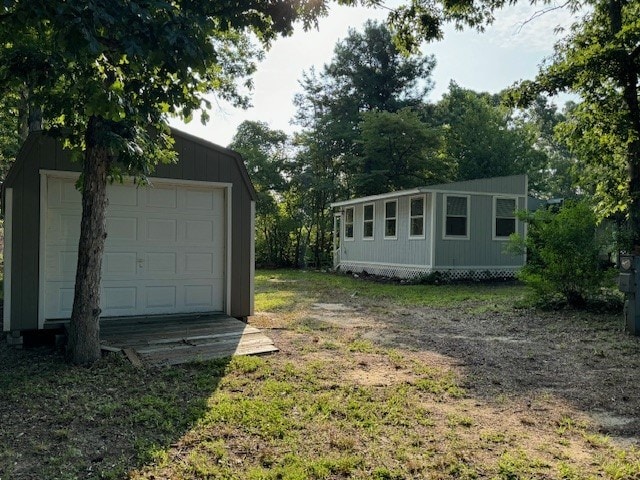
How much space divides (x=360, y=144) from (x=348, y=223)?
568 centimetres

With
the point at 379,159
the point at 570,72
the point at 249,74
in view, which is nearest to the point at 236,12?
the point at 570,72

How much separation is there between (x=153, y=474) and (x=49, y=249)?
434cm

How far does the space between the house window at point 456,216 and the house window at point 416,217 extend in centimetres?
72

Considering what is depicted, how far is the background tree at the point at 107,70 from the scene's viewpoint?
310cm

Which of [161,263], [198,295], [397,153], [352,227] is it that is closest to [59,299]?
[161,263]

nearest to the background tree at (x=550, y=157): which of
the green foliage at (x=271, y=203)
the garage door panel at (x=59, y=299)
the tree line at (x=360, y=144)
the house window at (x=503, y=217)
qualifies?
the tree line at (x=360, y=144)

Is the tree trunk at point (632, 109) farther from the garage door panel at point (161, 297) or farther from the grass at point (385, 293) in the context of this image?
the garage door panel at point (161, 297)

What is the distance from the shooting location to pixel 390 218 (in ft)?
50.2

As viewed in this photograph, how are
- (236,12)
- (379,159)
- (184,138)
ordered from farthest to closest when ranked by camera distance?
(379,159) → (184,138) → (236,12)

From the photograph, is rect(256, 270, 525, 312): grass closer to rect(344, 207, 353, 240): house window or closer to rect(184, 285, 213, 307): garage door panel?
rect(184, 285, 213, 307): garage door panel

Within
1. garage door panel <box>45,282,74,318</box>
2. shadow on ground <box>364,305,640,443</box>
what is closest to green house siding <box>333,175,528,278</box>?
shadow on ground <box>364,305,640,443</box>

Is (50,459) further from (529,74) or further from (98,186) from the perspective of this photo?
(529,74)

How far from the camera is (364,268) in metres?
16.7

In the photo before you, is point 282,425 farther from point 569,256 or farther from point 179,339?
point 569,256
